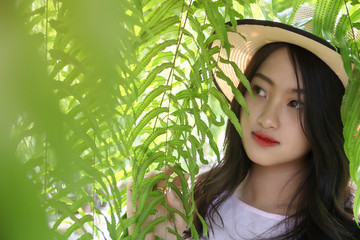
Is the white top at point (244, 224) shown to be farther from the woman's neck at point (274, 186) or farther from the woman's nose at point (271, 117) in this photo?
the woman's nose at point (271, 117)

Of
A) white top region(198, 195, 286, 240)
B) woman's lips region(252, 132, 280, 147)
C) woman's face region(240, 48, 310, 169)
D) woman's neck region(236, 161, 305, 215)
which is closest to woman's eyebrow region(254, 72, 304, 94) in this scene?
woman's face region(240, 48, 310, 169)

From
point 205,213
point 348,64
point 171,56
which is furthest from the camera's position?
point 205,213

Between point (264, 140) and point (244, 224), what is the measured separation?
294 millimetres

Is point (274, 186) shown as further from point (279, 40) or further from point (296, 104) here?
point (279, 40)

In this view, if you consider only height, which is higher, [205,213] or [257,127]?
[257,127]

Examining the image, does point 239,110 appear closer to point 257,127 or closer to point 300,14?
point 257,127

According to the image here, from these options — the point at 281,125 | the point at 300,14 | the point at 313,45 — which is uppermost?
the point at 300,14

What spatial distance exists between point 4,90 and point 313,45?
39.1 inches

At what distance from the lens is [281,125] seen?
3.65 ft

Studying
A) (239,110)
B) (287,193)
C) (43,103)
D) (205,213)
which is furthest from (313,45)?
(43,103)

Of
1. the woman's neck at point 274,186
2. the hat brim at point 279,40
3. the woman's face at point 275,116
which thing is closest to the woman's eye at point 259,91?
the woman's face at point 275,116

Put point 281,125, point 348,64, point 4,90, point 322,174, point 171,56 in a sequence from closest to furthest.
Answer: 1. point 4,90
2. point 348,64
3. point 171,56
4. point 281,125
5. point 322,174

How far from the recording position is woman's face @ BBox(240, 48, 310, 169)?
1.11 metres

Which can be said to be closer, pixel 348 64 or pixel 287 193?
pixel 348 64
